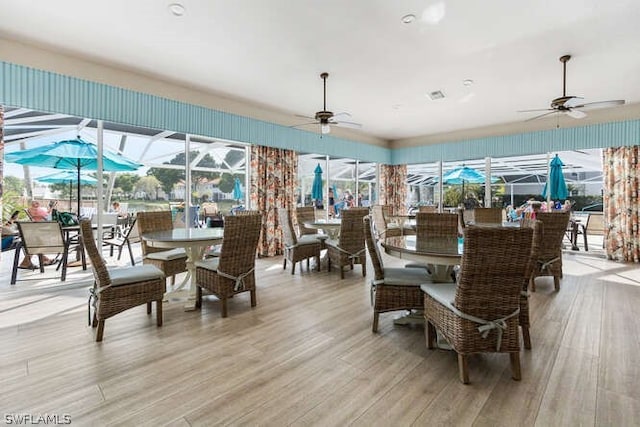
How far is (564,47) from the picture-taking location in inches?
144

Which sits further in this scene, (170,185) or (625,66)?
(170,185)

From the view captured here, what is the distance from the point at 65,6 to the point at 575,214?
988 centimetres

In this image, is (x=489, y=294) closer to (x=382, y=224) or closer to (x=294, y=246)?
(x=294, y=246)

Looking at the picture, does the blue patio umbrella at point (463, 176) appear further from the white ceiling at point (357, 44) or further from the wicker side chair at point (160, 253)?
the wicker side chair at point (160, 253)

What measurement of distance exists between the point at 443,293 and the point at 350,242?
2.49 meters

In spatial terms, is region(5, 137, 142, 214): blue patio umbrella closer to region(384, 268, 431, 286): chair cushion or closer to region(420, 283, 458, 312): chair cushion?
region(384, 268, 431, 286): chair cushion

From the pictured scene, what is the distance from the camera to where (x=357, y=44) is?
12.0 ft

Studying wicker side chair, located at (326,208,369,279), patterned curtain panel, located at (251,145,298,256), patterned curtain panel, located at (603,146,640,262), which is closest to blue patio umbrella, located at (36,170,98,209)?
patterned curtain panel, located at (251,145,298,256)

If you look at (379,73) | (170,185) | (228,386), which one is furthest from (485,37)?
(170,185)

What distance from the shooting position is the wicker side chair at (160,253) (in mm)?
3701

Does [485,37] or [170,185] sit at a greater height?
[485,37]

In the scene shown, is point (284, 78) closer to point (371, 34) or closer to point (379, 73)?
point (379, 73)

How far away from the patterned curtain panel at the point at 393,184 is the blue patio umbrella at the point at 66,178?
7.15 meters

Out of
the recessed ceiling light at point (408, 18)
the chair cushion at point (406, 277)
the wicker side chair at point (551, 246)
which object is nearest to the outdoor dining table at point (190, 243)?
the chair cushion at point (406, 277)
